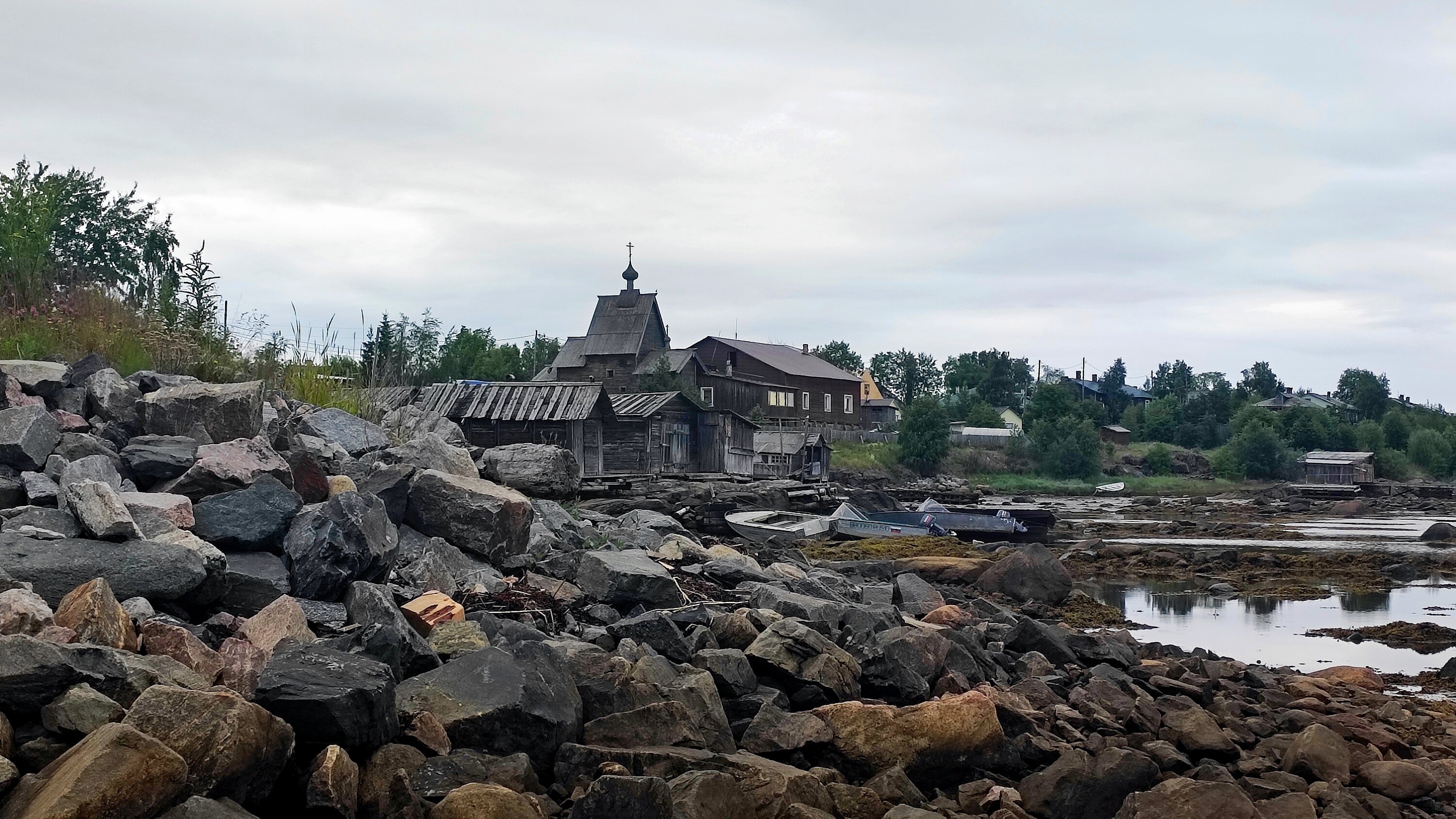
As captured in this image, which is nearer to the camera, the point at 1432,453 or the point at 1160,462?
the point at 1160,462

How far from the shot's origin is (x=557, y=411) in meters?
30.0

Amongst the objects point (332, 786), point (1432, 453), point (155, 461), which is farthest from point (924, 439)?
point (332, 786)

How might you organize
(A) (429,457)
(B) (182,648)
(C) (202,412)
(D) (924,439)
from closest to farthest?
1. (B) (182,648)
2. (C) (202,412)
3. (A) (429,457)
4. (D) (924,439)

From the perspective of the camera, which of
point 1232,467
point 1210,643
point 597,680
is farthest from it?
point 1232,467

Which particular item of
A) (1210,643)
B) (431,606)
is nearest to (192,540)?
(431,606)

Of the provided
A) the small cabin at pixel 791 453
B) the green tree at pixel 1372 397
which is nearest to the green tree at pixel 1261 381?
the green tree at pixel 1372 397

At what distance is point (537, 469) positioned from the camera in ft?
43.5

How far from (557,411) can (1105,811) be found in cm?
2465

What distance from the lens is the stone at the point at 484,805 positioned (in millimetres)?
4637

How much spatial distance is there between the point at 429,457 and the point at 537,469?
3.08 m

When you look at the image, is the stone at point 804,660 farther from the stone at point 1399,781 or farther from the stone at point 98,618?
the stone at point 98,618

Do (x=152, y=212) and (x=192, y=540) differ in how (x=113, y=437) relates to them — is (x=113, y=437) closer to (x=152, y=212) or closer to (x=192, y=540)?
(x=192, y=540)

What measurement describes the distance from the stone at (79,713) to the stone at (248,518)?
2.49m

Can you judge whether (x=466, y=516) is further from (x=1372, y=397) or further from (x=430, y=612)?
(x=1372, y=397)
